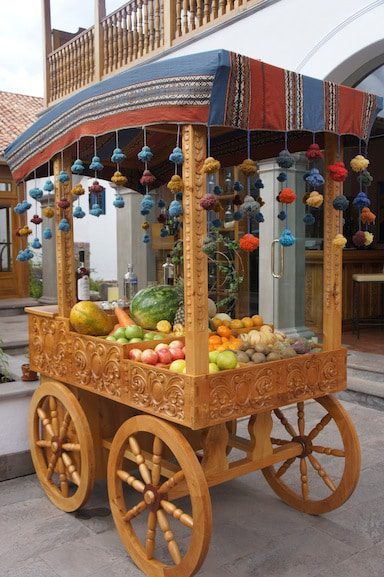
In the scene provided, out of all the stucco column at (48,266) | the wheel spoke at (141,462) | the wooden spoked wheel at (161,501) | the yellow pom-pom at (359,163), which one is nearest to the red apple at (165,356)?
the wooden spoked wheel at (161,501)

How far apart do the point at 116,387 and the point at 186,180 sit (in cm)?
117

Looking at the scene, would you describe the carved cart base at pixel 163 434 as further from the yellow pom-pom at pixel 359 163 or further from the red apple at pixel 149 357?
the yellow pom-pom at pixel 359 163

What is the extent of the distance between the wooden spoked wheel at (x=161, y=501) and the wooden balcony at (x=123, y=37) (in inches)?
230

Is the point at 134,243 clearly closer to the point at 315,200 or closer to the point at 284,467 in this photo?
the point at 284,467

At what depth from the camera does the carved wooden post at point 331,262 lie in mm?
3186

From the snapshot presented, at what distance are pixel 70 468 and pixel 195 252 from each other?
165cm

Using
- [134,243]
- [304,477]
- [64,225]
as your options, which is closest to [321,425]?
[304,477]

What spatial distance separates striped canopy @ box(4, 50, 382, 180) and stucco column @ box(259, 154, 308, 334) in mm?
3807

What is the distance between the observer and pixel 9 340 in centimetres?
781

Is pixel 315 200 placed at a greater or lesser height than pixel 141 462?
greater

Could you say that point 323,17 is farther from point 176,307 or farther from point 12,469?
point 12,469

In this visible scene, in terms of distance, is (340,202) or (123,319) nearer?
(340,202)

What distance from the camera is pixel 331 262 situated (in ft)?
10.7

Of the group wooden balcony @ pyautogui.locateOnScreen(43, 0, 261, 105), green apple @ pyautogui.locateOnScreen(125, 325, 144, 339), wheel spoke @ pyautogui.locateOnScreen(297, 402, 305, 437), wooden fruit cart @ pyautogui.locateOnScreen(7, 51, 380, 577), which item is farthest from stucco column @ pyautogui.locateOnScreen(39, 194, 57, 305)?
wheel spoke @ pyautogui.locateOnScreen(297, 402, 305, 437)
